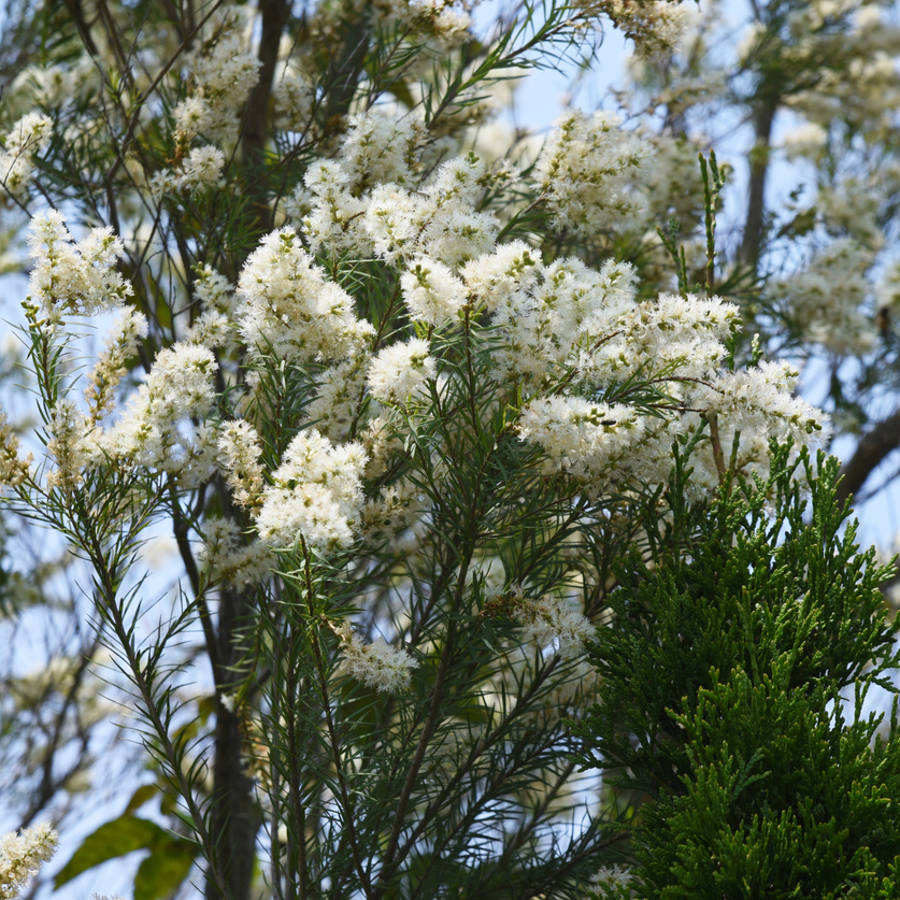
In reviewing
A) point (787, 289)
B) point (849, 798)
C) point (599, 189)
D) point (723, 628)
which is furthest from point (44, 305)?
point (787, 289)

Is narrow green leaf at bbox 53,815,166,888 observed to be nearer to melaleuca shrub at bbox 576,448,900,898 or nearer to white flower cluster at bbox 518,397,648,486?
melaleuca shrub at bbox 576,448,900,898

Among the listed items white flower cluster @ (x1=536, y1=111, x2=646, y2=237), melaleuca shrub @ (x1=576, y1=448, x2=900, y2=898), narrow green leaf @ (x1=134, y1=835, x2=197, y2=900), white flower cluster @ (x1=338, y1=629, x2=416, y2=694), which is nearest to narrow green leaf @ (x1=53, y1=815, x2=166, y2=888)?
narrow green leaf @ (x1=134, y1=835, x2=197, y2=900)

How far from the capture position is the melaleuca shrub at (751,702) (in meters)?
1.61

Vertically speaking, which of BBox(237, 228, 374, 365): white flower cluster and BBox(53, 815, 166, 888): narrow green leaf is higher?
BBox(237, 228, 374, 365): white flower cluster

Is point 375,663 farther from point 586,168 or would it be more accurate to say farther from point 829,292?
point 829,292

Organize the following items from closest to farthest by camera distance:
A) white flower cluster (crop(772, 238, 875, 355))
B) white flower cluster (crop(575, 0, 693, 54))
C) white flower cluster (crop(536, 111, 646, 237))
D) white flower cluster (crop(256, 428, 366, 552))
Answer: white flower cluster (crop(256, 428, 366, 552)) < white flower cluster (crop(536, 111, 646, 237)) < white flower cluster (crop(575, 0, 693, 54)) < white flower cluster (crop(772, 238, 875, 355))

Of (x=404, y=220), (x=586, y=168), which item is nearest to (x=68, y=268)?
(x=404, y=220)

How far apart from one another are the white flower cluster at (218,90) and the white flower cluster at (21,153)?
1.03ft

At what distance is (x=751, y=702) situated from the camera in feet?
5.68

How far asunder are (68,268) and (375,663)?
0.90 m

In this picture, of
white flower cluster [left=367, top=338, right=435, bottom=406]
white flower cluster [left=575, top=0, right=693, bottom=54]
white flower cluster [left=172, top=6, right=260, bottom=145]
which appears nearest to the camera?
white flower cluster [left=367, top=338, right=435, bottom=406]

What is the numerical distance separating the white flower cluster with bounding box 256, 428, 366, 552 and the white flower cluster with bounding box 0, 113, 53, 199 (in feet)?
4.10

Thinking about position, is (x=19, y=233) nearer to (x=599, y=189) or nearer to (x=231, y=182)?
(x=231, y=182)

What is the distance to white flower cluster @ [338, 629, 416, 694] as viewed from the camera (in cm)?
179
